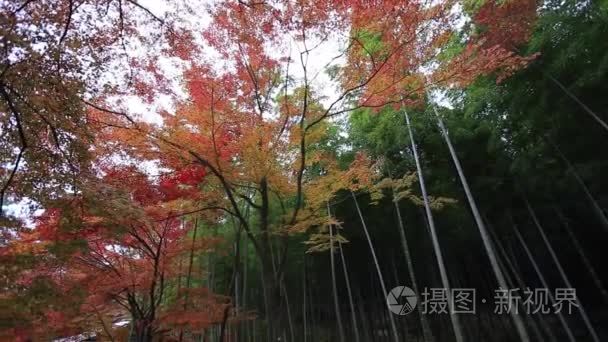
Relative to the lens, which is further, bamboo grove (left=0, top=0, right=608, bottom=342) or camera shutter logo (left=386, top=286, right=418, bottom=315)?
camera shutter logo (left=386, top=286, right=418, bottom=315)

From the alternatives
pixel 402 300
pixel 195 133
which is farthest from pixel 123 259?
pixel 402 300

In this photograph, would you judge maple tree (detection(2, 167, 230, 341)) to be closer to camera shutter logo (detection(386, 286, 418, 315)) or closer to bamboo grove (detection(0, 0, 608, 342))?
Result: bamboo grove (detection(0, 0, 608, 342))

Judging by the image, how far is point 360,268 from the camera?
43.0 ft

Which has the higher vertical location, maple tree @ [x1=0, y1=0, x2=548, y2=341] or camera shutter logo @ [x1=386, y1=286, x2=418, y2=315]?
maple tree @ [x1=0, y1=0, x2=548, y2=341]

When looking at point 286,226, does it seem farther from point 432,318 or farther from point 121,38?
point 432,318

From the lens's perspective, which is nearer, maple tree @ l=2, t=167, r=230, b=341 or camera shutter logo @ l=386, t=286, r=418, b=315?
maple tree @ l=2, t=167, r=230, b=341

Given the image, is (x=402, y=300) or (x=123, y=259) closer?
(x=123, y=259)

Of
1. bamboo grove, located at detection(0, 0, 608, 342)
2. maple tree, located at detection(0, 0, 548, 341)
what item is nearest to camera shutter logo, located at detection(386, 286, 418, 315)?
bamboo grove, located at detection(0, 0, 608, 342)

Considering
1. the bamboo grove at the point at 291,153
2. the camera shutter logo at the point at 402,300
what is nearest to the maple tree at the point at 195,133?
the bamboo grove at the point at 291,153

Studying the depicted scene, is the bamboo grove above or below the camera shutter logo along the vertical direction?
above

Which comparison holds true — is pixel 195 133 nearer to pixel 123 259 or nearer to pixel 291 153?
pixel 291 153

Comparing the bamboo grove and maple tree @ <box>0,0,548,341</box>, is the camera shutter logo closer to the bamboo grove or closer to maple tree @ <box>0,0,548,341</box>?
the bamboo grove

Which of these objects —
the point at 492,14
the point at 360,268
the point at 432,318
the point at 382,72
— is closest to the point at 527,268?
the point at 432,318

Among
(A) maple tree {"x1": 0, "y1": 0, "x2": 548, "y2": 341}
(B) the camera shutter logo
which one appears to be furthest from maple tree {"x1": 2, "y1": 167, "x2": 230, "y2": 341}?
(B) the camera shutter logo
